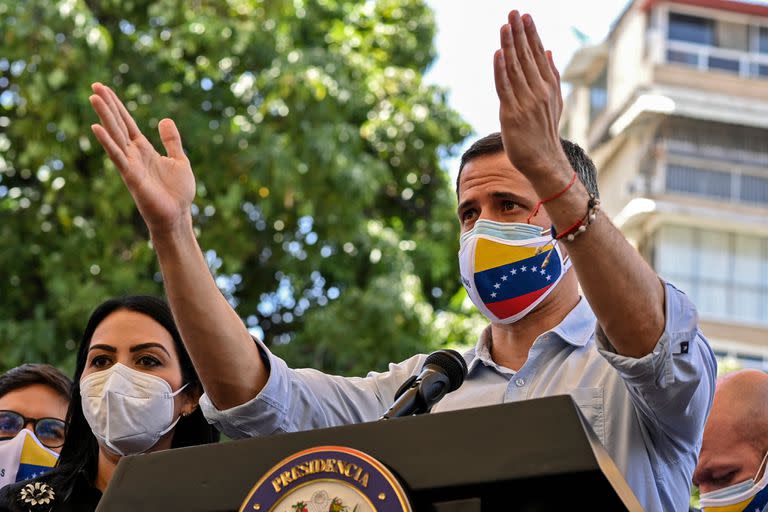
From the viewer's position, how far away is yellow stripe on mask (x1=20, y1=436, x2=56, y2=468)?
16.7ft

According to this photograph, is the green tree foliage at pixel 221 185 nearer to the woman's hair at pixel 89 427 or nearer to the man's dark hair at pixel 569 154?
the woman's hair at pixel 89 427

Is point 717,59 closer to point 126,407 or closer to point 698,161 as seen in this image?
point 698,161

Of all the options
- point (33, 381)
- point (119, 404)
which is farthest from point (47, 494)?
point (33, 381)

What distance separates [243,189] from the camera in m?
12.0

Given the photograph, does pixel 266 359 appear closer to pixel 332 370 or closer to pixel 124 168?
pixel 124 168

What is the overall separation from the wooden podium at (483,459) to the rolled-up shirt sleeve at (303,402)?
94 centimetres

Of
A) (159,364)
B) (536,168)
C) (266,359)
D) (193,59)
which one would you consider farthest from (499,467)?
(193,59)

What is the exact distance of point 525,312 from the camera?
3.71 meters

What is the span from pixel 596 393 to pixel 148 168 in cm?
123

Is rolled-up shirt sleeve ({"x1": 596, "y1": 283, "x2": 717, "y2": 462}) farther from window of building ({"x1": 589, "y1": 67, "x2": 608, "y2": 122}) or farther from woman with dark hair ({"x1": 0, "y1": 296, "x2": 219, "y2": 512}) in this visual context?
window of building ({"x1": 589, "y1": 67, "x2": 608, "y2": 122})

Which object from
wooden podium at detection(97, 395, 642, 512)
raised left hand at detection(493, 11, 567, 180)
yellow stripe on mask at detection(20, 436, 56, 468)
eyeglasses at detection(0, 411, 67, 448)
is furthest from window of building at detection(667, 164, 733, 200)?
wooden podium at detection(97, 395, 642, 512)

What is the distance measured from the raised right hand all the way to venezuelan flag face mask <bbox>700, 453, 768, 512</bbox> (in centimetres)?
193

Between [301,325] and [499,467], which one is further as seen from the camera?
[301,325]

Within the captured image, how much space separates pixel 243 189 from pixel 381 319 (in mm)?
1601
